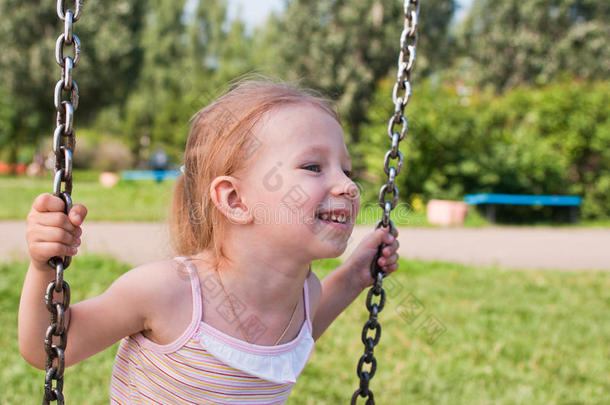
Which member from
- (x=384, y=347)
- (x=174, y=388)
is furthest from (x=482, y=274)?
(x=174, y=388)

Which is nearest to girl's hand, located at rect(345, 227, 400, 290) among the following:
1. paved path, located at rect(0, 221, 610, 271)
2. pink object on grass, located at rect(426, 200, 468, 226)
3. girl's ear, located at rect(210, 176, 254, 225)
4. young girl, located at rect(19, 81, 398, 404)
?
young girl, located at rect(19, 81, 398, 404)

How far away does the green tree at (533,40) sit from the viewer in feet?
80.5

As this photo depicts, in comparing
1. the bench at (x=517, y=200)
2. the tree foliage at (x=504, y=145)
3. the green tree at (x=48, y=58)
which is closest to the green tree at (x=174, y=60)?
the green tree at (x=48, y=58)

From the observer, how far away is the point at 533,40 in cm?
2522

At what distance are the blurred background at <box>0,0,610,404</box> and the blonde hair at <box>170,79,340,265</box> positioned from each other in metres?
0.19

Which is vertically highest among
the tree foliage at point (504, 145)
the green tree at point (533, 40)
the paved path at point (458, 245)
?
the green tree at point (533, 40)

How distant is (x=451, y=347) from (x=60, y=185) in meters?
3.15

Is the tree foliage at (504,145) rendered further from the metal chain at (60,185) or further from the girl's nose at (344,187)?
the metal chain at (60,185)

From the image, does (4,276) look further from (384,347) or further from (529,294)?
(529,294)

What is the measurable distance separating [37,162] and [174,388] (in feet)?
84.1

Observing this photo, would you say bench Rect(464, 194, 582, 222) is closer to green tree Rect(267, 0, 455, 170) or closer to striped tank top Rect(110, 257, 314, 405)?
green tree Rect(267, 0, 455, 170)

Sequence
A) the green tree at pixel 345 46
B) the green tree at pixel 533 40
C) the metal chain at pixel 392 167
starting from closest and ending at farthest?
the metal chain at pixel 392 167 → the green tree at pixel 345 46 → the green tree at pixel 533 40

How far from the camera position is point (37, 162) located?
24625mm

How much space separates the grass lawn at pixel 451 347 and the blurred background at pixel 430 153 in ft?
0.06
